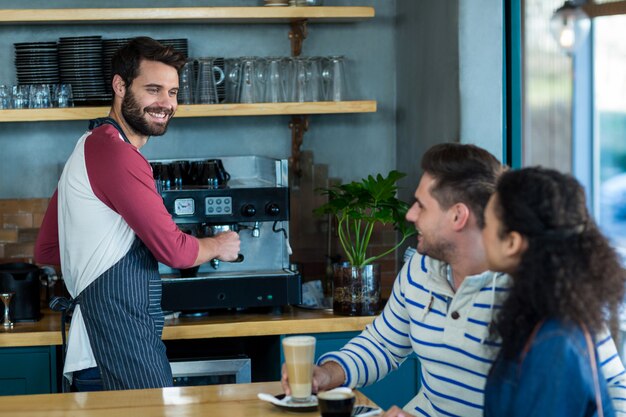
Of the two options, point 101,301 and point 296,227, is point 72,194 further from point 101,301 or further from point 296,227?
point 296,227

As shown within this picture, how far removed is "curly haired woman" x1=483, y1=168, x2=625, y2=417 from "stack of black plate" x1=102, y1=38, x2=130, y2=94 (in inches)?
94.6

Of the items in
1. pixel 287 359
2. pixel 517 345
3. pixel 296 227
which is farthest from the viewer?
pixel 296 227

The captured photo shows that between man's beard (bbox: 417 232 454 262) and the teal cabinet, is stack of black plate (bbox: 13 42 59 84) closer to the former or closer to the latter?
the teal cabinet

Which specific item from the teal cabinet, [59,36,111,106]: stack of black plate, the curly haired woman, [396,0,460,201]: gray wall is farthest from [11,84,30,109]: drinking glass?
the curly haired woman

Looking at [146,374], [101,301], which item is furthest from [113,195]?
[146,374]

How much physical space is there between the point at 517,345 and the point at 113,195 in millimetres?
1482

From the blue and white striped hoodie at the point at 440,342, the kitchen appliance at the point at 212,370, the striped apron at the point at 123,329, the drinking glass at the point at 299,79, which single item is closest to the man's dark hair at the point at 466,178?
the blue and white striped hoodie at the point at 440,342

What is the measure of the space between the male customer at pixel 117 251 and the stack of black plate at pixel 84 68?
829mm

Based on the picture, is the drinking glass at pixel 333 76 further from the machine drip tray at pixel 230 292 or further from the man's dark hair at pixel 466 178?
the man's dark hair at pixel 466 178

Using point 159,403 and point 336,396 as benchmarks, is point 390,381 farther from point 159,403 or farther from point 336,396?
point 336,396

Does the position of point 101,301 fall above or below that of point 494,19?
below

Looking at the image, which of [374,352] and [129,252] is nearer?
[374,352]

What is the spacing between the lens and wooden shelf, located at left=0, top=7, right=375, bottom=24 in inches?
147

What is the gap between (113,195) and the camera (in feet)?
9.23
